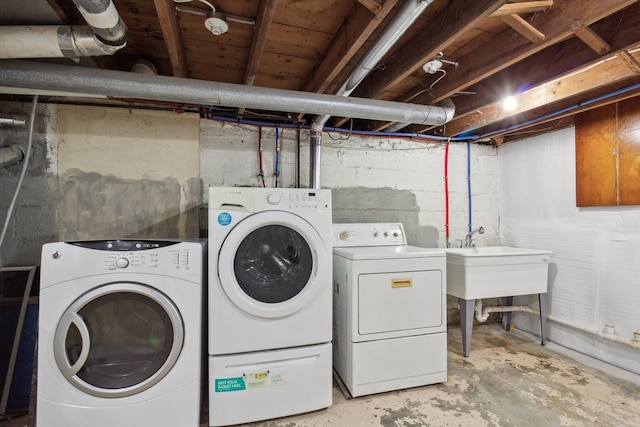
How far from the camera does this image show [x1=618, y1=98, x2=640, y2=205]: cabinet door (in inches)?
86.0

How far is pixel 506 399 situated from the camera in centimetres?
189

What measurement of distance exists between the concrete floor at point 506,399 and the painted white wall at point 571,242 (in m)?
0.30

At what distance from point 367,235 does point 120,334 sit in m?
1.83

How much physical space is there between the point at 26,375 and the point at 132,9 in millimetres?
2188

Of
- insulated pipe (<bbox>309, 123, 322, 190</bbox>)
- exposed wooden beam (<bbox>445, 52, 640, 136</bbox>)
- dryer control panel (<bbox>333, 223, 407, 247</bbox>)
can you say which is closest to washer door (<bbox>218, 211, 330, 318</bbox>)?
dryer control panel (<bbox>333, 223, 407, 247</bbox>)

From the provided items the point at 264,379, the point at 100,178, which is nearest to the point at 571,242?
the point at 264,379

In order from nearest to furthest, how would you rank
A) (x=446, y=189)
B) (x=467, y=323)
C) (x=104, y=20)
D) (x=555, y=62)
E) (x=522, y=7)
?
(x=104, y=20) < (x=522, y=7) < (x=555, y=62) < (x=467, y=323) < (x=446, y=189)

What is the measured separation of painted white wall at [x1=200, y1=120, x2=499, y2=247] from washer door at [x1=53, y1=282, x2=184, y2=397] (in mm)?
1099

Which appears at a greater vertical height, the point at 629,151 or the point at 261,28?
the point at 261,28

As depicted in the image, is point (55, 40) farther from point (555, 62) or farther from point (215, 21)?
point (555, 62)

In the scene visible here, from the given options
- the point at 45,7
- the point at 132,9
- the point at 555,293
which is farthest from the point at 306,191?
the point at 555,293

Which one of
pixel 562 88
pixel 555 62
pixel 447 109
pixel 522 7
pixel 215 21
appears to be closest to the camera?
pixel 522 7

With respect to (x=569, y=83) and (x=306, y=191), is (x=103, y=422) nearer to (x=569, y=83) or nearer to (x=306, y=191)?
(x=306, y=191)

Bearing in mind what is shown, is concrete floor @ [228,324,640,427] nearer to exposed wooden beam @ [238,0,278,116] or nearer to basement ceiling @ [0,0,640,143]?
basement ceiling @ [0,0,640,143]
